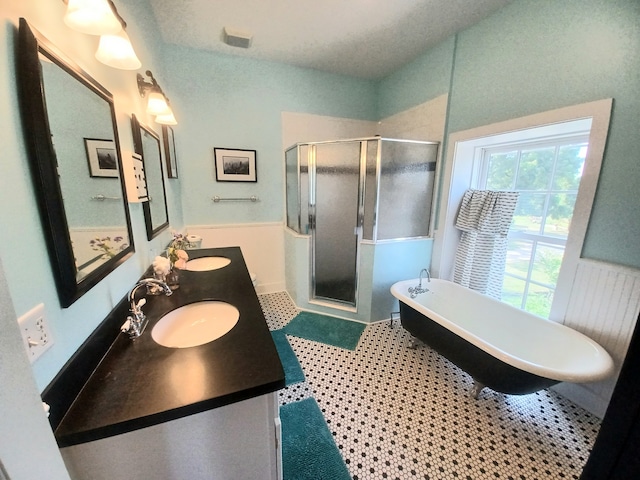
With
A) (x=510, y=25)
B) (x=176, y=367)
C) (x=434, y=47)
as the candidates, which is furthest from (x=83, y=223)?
(x=434, y=47)

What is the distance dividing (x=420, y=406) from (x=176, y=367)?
61.5 inches

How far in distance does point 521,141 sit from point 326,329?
98.4 inches

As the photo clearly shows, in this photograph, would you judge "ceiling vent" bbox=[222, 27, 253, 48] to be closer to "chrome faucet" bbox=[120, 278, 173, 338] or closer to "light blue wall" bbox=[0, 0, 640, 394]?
"light blue wall" bbox=[0, 0, 640, 394]

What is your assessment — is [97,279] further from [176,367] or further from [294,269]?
[294,269]

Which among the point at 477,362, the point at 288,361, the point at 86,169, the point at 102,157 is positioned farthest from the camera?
the point at 288,361

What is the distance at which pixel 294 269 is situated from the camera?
2.91 m

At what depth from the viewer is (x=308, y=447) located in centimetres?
134

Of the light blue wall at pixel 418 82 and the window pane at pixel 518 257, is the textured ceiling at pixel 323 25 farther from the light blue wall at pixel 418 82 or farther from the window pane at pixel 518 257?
the window pane at pixel 518 257

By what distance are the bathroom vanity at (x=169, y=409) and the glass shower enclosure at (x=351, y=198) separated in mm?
1871

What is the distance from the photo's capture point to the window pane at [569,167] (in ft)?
6.01

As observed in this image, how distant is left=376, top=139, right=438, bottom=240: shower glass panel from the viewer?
7.93ft

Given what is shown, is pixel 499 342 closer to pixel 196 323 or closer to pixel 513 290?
pixel 513 290

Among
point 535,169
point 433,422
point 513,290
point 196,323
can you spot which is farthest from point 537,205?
point 196,323

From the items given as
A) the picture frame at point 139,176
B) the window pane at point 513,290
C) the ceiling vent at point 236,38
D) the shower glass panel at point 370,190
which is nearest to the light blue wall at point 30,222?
the picture frame at point 139,176
